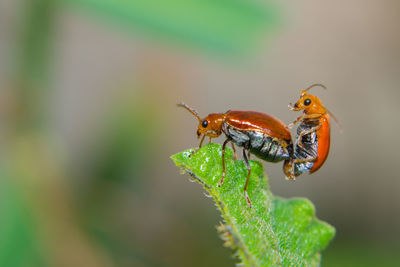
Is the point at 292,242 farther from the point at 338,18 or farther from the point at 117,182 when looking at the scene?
the point at 338,18

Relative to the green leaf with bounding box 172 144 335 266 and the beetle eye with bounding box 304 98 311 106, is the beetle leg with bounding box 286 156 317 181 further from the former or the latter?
the green leaf with bounding box 172 144 335 266

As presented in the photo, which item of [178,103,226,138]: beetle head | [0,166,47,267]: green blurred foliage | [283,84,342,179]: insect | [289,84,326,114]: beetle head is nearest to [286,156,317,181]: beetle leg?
[283,84,342,179]: insect

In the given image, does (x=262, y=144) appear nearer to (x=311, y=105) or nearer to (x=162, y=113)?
(x=311, y=105)

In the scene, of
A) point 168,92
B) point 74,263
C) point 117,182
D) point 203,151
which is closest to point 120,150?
point 117,182

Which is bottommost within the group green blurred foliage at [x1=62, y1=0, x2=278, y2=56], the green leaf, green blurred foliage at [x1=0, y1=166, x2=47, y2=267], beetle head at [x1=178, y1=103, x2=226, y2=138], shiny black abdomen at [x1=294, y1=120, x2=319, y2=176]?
green blurred foliage at [x1=0, y1=166, x2=47, y2=267]

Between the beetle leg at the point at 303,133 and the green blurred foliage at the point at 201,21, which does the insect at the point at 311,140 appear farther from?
the green blurred foliage at the point at 201,21

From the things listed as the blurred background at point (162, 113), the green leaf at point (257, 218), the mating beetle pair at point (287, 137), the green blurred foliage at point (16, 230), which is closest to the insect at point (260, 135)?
the mating beetle pair at point (287, 137)
